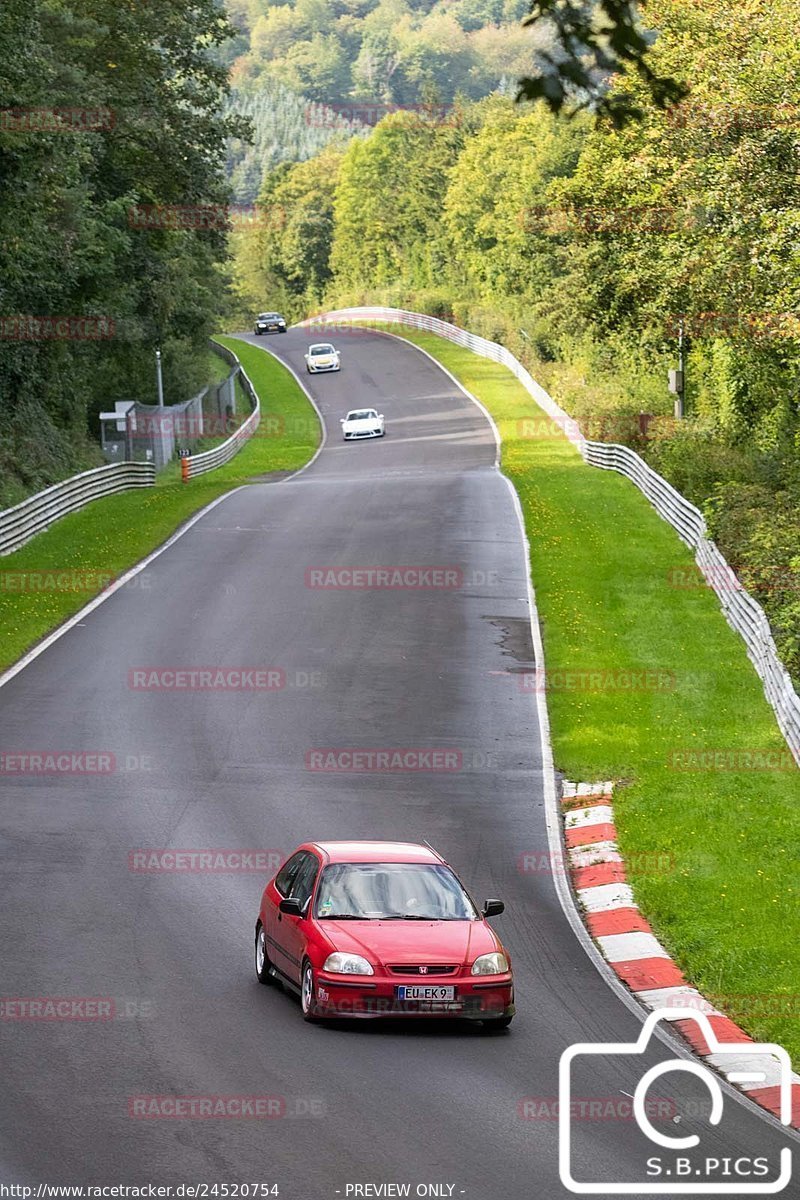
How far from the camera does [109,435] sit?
2322 inches

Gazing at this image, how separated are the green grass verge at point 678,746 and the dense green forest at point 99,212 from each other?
48.5 ft

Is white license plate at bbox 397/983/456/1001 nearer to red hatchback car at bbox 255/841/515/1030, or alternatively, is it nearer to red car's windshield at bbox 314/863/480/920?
red hatchback car at bbox 255/841/515/1030

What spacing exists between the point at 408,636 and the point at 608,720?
19.7 ft

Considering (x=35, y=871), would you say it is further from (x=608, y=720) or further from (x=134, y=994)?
(x=608, y=720)

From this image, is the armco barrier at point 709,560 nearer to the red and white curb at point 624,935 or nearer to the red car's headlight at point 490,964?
the red and white curb at point 624,935

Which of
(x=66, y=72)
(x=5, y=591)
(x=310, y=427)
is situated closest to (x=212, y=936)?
(x=5, y=591)

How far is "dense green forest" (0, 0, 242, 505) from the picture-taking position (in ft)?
139

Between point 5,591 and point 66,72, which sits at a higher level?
point 66,72

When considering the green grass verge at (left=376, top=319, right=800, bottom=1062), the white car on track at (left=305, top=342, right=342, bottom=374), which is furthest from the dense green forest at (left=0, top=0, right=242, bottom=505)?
the white car on track at (left=305, top=342, right=342, bottom=374)

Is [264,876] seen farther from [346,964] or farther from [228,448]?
[228,448]

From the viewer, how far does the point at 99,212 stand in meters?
46.8

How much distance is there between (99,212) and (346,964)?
1518 inches

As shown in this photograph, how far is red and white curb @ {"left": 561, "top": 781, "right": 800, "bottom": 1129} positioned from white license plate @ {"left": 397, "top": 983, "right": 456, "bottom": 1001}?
197 cm

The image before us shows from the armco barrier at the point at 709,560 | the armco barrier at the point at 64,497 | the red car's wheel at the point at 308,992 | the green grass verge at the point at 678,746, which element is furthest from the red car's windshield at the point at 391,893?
the armco barrier at the point at 64,497
